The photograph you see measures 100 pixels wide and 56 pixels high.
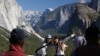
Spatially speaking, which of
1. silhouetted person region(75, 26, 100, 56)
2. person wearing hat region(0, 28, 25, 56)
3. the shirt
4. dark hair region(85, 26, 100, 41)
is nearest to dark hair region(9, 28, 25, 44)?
Answer: person wearing hat region(0, 28, 25, 56)

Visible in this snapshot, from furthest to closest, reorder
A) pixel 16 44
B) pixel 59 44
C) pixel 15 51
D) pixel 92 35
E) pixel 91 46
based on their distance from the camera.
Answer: pixel 59 44
pixel 92 35
pixel 91 46
pixel 16 44
pixel 15 51

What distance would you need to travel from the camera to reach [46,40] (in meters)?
18.0

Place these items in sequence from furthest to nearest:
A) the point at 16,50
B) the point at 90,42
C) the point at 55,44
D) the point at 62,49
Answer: the point at 62,49, the point at 55,44, the point at 90,42, the point at 16,50

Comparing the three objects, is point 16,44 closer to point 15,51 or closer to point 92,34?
point 15,51

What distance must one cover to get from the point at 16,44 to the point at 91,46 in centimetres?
149

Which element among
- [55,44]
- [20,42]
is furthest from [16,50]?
[55,44]

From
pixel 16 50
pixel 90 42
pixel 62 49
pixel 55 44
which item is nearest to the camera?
pixel 16 50

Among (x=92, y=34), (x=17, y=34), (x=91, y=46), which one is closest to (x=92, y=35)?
(x=92, y=34)

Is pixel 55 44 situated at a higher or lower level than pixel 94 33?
higher

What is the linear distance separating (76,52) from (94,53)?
16.4 inches

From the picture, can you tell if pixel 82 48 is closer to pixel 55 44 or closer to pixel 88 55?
pixel 88 55

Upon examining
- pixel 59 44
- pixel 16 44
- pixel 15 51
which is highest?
pixel 59 44

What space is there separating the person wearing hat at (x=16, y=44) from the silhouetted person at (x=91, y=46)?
45.5 inches

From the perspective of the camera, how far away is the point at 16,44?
7652mm
